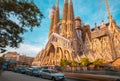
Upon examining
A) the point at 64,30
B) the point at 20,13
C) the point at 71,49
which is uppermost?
the point at 64,30

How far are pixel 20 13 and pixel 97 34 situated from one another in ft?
203

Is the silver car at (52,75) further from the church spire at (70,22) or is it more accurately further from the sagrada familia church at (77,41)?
the church spire at (70,22)

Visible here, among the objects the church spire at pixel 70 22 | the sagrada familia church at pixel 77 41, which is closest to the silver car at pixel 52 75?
the sagrada familia church at pixel 77 41

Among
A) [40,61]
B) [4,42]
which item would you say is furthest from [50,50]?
[4,42]

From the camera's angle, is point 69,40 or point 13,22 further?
point 69,40

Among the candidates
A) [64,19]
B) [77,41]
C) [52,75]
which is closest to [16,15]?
[52,75]

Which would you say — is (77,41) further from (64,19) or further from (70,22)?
(64,19)

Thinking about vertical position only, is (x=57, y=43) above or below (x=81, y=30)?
below

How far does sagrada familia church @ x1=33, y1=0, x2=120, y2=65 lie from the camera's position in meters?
61.4

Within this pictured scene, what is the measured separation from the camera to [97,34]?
229ft

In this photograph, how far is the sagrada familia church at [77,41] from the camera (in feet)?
201

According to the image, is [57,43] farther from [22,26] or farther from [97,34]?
[22,26]

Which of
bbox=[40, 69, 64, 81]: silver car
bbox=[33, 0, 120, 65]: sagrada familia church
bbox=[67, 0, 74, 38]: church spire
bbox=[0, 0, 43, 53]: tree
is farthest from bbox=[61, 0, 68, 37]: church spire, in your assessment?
bbox=[0, 0, 43, 53]: tree

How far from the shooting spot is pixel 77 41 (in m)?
78.0
